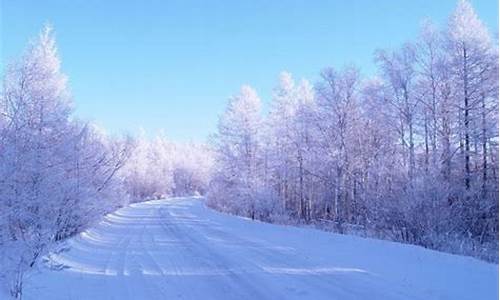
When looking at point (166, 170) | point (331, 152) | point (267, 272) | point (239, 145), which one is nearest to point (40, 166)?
point (267, 272)

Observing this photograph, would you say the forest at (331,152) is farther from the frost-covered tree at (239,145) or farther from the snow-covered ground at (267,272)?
the snow-covered ground at (267,272)

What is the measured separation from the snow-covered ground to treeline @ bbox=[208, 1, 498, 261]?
13.3 ft

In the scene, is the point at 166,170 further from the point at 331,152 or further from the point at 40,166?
the point at 40,166

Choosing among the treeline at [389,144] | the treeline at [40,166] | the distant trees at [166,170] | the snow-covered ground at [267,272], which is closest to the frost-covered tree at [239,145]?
the treeline at [389,144]

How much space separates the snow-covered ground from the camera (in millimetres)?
8055

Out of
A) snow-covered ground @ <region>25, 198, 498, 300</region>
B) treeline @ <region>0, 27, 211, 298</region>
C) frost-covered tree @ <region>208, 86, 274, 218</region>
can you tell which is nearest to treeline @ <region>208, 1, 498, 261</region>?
frost-covered tree @ <region>208, 86, 274, 218</region>

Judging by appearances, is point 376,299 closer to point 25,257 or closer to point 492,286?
point 492,286

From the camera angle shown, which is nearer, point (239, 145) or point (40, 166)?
point (40, 166)

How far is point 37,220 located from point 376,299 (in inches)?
218

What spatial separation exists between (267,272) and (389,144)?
74.0 feet

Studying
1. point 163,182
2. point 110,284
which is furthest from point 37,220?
point 163,182

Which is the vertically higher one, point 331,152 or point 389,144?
point 389,144

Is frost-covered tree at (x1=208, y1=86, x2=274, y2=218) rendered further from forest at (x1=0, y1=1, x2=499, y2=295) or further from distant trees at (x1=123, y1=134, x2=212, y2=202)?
distant trees at (x1=123, y1=134, x2=212, y2=202)

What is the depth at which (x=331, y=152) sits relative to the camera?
2831cm
